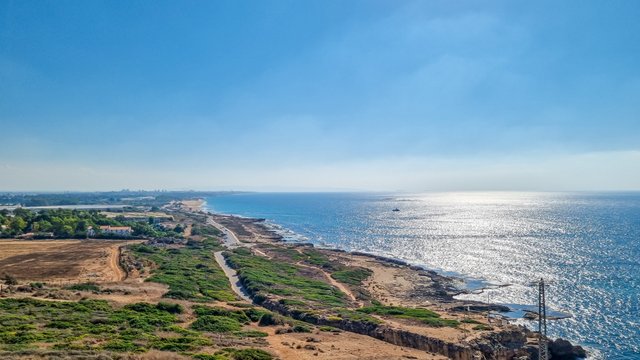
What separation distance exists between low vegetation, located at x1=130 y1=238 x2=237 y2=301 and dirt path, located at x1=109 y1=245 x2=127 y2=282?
3.57 meters

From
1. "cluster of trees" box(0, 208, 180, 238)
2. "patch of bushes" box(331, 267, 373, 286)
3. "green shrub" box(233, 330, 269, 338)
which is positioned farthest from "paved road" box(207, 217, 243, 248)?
"green shrub" box(233, 330, 269, 338)

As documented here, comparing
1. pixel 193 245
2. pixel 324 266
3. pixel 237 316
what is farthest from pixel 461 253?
pixel 237 316

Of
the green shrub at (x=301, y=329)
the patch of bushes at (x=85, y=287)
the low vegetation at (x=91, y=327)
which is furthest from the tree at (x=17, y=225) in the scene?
the green shrub at (x=301, y=329)

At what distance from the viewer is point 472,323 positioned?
4788 cm

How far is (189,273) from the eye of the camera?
222 ft

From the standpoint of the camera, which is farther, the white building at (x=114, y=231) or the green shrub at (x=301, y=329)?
the white building at (x=114, y=231)

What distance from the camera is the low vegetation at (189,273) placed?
2144 inches

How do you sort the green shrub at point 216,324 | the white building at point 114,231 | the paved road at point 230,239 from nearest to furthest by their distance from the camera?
1. the green shrub at point 216,324
2. the paved road at point 230,239
3. the white building at point 114,231

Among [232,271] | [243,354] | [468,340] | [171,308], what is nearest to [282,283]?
[232,271]

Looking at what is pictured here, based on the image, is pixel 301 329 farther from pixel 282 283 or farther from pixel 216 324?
pixel 282 283

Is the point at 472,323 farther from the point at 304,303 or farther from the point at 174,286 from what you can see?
the point at 174,286

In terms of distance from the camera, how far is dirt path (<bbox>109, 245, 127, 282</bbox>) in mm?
64500

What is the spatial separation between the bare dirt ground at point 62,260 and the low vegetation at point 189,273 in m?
6.33

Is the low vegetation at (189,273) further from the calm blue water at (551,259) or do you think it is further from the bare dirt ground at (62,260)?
the calm blue water at (551,259)
